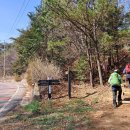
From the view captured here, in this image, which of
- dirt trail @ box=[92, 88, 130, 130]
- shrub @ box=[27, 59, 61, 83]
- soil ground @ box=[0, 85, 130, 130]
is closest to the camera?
dirt trail @ box=[92, 88, 130, 130]

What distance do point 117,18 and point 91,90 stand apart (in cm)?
679

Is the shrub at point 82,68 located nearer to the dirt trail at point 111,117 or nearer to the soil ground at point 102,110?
the soil ground at point 102,110

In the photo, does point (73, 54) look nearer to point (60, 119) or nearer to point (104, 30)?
point (104, 30)

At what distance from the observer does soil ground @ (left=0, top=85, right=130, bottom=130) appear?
424 inches

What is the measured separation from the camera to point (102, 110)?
13.4m

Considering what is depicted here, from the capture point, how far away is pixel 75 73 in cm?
2647

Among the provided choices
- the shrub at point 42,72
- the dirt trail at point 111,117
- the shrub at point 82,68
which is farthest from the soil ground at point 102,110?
the shrub at point 82,68

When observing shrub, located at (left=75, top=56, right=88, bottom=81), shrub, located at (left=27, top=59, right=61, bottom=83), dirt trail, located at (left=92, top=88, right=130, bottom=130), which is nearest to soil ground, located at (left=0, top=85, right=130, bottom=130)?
dirt trail, located at (left=92, top=88, right=130, bottom=130)

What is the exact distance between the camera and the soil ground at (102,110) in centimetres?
1078

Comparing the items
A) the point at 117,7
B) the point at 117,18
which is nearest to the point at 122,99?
the point at 117,7

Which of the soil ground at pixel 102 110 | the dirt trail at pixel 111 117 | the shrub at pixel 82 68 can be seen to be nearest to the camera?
the dirt trail at pixel 111 117

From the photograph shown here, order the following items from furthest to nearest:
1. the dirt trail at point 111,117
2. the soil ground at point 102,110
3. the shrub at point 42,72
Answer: the shrub at point 42,72, the soil ground at point 102,110, the dirt trail at point 111,117

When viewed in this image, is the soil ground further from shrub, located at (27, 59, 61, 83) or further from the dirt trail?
shrub, located at (27, 59, 61, 83)

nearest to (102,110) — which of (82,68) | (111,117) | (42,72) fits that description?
(111,117)
